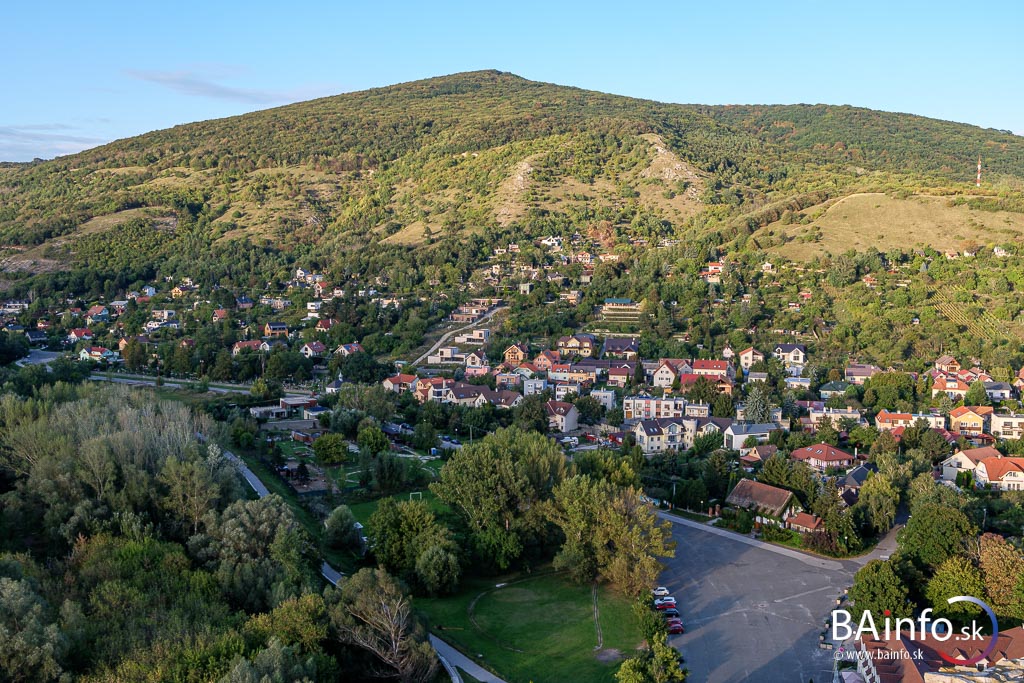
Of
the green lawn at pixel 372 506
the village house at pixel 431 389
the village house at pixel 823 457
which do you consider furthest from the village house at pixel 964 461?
the village house at pixel 431 389

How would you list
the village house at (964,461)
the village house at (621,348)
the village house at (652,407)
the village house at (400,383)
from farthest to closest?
the village house at (621,348), the village house at (400,383), the village house at (652,407), the village house at (964,461)

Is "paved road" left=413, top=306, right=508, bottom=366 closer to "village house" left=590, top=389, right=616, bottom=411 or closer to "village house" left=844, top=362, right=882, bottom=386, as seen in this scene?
"village house" left=590, top=389, right=616, bottom=411

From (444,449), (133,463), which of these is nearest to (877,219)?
(444,449)

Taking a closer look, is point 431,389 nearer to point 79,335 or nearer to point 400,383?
point 400,383

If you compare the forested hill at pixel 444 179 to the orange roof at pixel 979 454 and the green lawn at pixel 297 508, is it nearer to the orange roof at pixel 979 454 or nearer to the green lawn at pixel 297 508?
the orange roof at pixel 979 454

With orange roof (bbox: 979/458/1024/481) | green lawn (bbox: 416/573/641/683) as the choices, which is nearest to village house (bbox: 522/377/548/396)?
orange roof (bbox: 979/458/1024/481)

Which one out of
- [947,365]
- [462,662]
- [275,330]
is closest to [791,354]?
[947,365]

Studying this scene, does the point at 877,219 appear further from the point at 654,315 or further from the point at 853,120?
the point at 853,120
